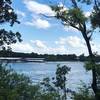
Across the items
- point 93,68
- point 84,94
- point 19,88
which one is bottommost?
point 84,94

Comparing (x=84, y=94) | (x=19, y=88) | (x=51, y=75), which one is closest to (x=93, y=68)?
(x=84, y=94)

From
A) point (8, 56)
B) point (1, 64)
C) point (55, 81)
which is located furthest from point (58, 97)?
point (55, 81)

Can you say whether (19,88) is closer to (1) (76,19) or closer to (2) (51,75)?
(1) (76,19)

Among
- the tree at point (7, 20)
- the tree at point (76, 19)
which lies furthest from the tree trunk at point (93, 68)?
the tree at point (7, 20)

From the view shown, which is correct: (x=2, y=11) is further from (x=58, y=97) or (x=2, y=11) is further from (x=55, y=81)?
(x=55, y=81)

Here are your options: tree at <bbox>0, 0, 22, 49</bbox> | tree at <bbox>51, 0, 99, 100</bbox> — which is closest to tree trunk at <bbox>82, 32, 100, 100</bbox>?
tree at <bbox>51, 0, 99, 100</bbox>

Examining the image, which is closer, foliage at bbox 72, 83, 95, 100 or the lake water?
foliage at bbox 72, 83, 95, 100

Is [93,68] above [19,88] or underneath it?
above

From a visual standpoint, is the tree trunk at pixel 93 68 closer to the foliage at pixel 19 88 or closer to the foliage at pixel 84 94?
the foliage at pixel 84 94

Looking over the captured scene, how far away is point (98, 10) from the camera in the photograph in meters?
22.9

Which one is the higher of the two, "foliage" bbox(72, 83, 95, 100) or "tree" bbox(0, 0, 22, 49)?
"tree" bbox(0, 0, 22, 49)

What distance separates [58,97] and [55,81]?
10.7 meters

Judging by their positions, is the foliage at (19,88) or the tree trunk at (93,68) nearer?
the foliage at (19,88)

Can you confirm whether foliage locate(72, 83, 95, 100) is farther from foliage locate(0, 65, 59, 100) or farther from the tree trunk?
foliage locate(0, 65, 59, 100)
